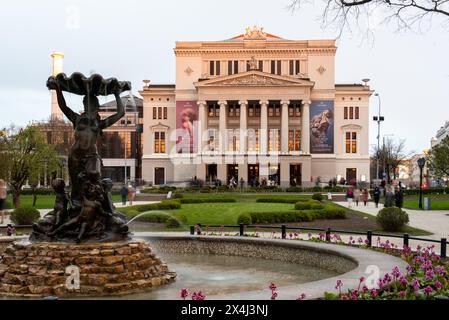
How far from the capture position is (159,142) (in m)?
87.9

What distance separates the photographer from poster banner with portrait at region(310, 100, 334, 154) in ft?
266

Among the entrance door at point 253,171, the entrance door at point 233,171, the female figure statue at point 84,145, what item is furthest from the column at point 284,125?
the female figure statue at point 84,145

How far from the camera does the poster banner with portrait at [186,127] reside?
82000 mm

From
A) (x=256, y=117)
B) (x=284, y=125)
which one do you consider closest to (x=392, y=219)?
(x=284, y=125)

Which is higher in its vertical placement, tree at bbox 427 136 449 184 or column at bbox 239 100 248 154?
column at bbox 239 100 248 154

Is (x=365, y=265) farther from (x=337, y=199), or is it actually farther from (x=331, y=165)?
(x=331, y=165)

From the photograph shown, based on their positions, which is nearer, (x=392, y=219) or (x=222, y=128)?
(x=392, y=219)

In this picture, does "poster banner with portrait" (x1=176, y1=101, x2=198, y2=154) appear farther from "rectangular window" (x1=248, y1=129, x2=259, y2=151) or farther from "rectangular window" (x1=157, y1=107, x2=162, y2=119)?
"rectangular window" (x1=248, y1=129, x2=259, y2=151)

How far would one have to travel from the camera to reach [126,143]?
3866 inches

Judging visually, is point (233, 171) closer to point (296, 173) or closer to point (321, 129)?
point (296, 173)

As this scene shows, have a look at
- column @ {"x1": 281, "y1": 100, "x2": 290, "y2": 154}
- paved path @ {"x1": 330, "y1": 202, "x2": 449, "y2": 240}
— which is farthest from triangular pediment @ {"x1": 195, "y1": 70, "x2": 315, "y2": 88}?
paved path @ {"x1": 330, "y1": 202, "x2": 449, "y2": 240}

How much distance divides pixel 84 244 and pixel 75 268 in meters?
0.71
